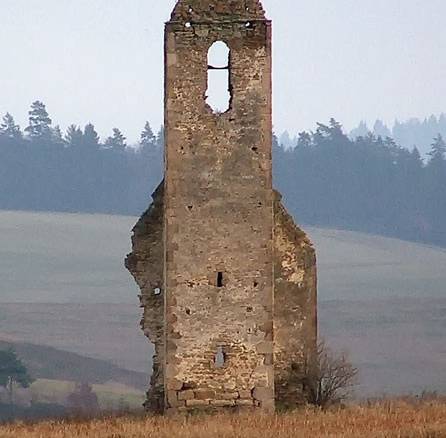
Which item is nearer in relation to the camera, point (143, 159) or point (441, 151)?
point (143, 159)

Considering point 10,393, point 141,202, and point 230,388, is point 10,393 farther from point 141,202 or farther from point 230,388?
point 141,202

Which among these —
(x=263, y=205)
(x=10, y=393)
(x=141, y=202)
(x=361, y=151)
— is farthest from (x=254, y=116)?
(x=361, y=151)

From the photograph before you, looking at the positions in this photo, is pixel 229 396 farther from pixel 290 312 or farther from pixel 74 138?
pixel 74 138

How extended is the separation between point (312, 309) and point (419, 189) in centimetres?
6591

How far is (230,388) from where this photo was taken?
18.5 meters

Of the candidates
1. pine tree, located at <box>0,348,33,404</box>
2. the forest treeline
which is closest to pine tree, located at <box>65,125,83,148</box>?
the forest treeline

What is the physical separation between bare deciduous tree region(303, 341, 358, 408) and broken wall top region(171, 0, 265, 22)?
19.5 feet

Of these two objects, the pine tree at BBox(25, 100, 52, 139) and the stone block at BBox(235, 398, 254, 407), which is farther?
the pine tree at BBox(25, 100, 52, 139)

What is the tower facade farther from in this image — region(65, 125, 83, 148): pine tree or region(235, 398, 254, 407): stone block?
region(65, 125, 83, 148): pine tree

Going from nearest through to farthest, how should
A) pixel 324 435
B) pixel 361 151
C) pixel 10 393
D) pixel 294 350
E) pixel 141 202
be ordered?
1. pixel 324 435
2. pixel 294 350
3. pixel 10 393
4. pixel 141 202
5. pixel 361 151

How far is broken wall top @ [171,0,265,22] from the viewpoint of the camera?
60.5ft

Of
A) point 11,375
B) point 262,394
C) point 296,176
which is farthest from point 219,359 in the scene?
point 296,176

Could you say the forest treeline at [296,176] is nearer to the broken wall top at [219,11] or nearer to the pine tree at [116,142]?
the pine tree at [116,142]

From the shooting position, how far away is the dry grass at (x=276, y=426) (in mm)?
16062
